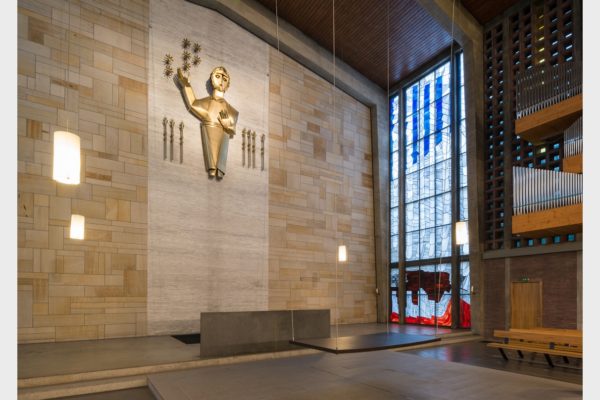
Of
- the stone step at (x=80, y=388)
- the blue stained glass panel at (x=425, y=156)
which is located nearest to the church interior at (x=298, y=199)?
the stone step at (x=80, y=388)

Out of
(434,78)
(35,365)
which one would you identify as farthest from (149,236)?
(434,78)

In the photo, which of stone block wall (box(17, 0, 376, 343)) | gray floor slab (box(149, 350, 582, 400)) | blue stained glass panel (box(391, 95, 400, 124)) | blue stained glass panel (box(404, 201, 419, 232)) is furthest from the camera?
blue stained glass panel (box(391, 95, 400, 124))

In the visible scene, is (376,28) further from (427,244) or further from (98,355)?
(98,355)

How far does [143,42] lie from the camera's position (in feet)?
31.8

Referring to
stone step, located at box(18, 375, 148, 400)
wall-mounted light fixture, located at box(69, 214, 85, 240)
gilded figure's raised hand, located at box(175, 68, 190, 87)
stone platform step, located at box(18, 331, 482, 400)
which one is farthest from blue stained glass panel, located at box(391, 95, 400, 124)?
stone step, located at box(18, 375, 148, 400)

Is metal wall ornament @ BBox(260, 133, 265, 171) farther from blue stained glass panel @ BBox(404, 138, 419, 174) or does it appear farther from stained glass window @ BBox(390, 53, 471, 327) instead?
blue stained glass panel @ BBox(404, 138, 419, 174)

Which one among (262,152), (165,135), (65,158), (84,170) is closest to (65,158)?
(65,158)

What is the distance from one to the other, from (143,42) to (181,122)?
1949mm

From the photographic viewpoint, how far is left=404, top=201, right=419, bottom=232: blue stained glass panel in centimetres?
1310

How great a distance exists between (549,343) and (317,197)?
269 inches

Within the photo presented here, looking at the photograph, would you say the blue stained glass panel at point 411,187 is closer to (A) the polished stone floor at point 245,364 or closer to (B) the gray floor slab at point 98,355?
(A) the polished stone floor at point 245,364

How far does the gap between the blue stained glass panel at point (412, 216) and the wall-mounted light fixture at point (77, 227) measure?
30.0 feet

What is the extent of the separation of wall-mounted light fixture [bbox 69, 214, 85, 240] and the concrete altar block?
10.3ft

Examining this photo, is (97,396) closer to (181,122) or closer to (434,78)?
(181,122)
